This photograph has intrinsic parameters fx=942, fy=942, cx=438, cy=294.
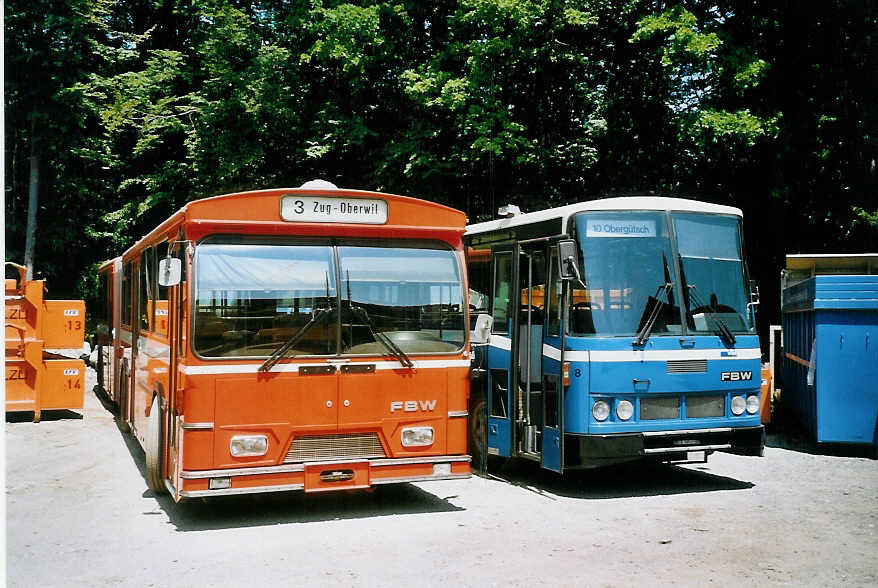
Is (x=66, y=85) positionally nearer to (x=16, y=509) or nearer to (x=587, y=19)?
(x=587, y=19)

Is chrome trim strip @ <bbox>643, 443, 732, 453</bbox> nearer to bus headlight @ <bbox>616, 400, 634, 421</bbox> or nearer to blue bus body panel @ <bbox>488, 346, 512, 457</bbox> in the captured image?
bus headlight @ <bbox>616, 400, 634, 421</bbox>

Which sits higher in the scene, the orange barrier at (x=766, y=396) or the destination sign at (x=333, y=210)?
the destination sign at (x=333, y=210)

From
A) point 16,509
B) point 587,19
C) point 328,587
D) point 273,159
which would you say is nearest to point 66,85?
point 273,159

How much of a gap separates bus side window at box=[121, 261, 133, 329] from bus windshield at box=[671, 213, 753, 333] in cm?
765

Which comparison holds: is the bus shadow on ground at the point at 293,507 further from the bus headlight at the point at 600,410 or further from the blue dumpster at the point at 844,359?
the blue dumpster at the point at 844,359

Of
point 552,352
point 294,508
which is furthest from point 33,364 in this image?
point 552,352

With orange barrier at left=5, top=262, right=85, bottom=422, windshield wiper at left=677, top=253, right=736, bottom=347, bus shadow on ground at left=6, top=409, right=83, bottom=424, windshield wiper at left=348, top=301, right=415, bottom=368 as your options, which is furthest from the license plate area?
bus shadow on ground at left=6, top=409, right=83, bottom=424

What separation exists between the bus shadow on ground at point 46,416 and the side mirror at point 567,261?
10.6m

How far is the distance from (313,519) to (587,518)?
249 centimetres

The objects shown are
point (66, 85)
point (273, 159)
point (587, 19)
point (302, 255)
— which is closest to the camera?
point (302, 255)

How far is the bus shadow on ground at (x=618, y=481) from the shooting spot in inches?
390

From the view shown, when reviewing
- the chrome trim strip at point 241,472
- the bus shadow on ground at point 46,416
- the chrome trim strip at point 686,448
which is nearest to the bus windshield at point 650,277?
the chrome trim strip at point 686,448

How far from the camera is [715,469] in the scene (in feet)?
36.8

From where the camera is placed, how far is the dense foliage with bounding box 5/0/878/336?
2048 cm
